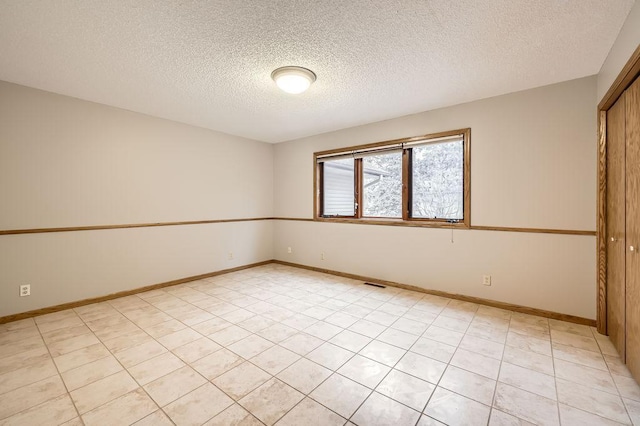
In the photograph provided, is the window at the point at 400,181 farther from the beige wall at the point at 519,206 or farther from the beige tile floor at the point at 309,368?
the beige tile floor at the point at 309,368

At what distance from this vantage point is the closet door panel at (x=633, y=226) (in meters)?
1.86

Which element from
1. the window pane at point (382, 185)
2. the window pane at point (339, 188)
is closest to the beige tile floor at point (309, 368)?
the window pane at point (382, 185)

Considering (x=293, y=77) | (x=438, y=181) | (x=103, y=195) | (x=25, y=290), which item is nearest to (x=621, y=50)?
(x=438, y=181)

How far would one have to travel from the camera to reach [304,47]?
7.32 ft

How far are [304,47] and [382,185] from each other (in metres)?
2.59

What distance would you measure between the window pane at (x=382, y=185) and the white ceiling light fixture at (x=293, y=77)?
1913mm

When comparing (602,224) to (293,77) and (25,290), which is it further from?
(25,290)

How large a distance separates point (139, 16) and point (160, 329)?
2643mm

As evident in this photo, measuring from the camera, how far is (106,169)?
352cm

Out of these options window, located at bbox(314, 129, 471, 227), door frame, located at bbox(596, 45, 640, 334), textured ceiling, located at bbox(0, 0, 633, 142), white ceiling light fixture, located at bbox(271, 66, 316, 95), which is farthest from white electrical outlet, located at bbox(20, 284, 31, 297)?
door frame, located at bbox(596, 45, 640, 334)

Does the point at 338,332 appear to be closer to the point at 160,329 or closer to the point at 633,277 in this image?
the point at 160,329

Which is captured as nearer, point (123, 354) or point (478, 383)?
point (478, 383)

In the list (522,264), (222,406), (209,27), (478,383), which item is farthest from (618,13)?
(222,406)

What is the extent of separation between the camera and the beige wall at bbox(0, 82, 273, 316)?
2.92 meters
